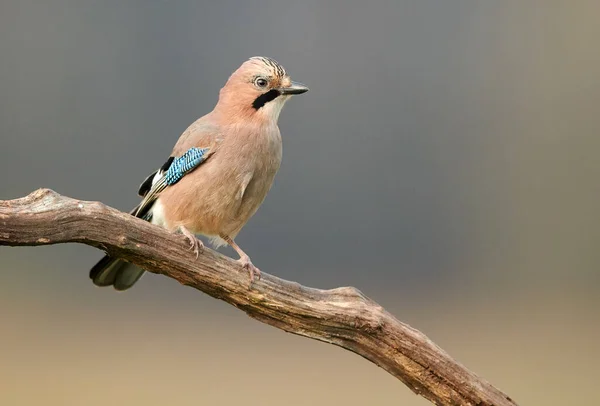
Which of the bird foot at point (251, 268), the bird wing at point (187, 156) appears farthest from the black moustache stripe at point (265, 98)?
the bird foot at point (251, 268)

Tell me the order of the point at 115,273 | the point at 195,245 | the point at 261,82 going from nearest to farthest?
the point at 195,245, the point at 115,273, the point at 261,82

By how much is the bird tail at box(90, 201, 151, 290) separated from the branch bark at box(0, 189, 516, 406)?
41 centimetres

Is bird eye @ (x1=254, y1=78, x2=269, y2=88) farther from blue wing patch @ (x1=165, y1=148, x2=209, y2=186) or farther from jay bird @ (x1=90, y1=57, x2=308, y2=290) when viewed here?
blue wing patch @ (x1=165, y1=148, x2=209, y2=186)

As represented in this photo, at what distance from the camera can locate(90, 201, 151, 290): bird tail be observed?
2.99 m

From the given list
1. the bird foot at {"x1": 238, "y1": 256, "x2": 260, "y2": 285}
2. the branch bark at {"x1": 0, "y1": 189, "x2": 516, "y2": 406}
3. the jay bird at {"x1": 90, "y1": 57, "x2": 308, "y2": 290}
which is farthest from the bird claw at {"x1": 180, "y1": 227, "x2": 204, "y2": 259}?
the jay bird at {"x1": 90, "y1": 57, "x2": 308, "y2": 290}

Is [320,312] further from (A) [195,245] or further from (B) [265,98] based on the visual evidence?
(B) [265,98]

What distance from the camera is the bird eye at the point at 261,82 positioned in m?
3.17

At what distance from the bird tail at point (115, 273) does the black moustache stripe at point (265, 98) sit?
2.26 ft

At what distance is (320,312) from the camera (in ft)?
8.79

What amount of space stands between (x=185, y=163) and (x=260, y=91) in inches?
14.3

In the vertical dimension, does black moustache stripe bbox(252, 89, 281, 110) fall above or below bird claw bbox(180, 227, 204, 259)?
above

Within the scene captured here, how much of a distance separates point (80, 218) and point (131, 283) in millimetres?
702

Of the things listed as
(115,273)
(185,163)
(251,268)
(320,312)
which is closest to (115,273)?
(115,273)

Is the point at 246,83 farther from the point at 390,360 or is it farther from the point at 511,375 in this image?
the point at 511,375
